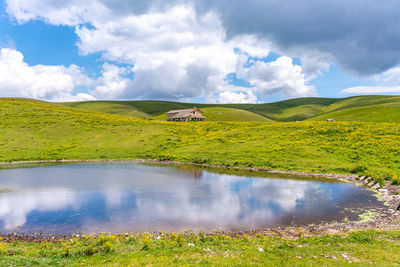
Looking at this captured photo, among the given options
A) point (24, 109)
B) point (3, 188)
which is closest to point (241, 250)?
point (3, 188)

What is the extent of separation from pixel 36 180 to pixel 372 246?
4324cm

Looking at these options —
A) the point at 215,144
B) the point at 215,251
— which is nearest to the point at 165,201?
the point at 215,251

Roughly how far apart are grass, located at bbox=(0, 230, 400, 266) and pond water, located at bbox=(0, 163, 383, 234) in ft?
13.0

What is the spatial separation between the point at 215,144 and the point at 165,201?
1715 inches

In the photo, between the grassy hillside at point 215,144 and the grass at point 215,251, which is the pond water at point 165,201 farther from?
the grassy hillside at point 215,144

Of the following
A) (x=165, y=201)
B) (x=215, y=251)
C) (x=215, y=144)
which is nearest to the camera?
(x=215, y=251)

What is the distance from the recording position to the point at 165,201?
94.2 ft

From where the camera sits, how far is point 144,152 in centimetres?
6812

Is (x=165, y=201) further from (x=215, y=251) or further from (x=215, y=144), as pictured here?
(x=215, y=144)

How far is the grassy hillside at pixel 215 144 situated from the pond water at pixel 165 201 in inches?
492

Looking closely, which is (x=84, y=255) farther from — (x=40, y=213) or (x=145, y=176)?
(x=145, y=176)

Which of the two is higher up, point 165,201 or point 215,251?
point 215,251

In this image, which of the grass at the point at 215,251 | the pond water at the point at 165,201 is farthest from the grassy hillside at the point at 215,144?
the grass at the point at 215,251

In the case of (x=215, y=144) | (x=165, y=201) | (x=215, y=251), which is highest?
(x=215, y=251)
